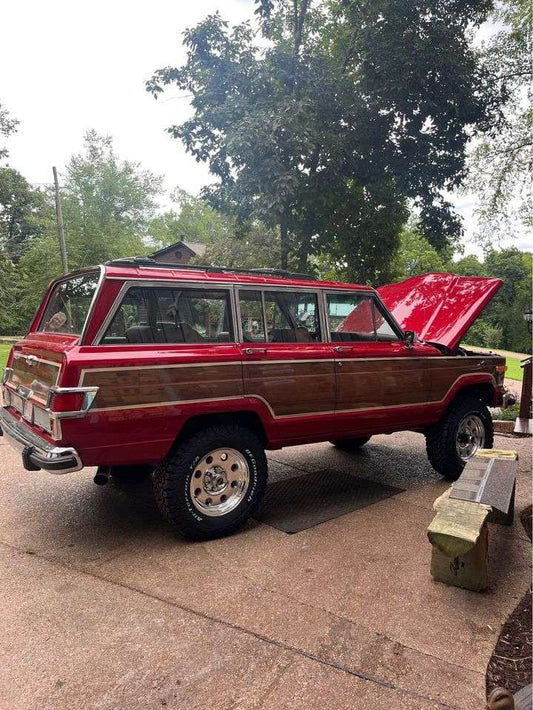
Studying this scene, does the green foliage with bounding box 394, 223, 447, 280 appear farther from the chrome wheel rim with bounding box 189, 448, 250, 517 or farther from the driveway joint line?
the driveway joint line

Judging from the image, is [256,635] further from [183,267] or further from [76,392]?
[183,267]

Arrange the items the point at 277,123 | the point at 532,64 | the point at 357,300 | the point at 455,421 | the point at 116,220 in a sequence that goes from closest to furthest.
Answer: the point at 357,300, the point at 455,421, the point at 277,123, the point at 532,64, the point at 116,220

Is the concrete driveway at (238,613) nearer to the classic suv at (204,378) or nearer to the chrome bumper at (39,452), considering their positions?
the classic suv at (204,378)

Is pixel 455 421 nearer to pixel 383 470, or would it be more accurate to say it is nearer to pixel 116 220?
pixel 383 470

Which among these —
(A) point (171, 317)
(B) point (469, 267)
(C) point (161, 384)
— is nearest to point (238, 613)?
(C) point (161, 384)

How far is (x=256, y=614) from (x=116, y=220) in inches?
1233

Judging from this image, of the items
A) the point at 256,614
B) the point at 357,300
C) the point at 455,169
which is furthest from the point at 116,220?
the point at 256,614

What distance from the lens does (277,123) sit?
26.3ft

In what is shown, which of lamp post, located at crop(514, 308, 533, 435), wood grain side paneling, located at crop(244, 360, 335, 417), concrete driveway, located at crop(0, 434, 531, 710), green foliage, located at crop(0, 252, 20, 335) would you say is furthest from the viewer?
green foliage, located at crop(0, 252, 20, 335)

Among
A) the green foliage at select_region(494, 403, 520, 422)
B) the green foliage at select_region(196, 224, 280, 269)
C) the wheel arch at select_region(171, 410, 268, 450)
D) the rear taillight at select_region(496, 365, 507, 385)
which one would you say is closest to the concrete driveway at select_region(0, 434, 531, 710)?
the wheel arch at select_region(171, 410, 268, 450)

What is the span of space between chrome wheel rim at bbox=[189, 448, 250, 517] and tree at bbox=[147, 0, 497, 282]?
242 inches

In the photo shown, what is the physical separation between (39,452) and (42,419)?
0.26 m

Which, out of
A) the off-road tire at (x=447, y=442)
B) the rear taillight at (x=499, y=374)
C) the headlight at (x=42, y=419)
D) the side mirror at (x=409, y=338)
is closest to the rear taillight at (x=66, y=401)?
the headlight at (x=42, y=419)

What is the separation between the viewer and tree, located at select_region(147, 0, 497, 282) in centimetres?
Result: 882
